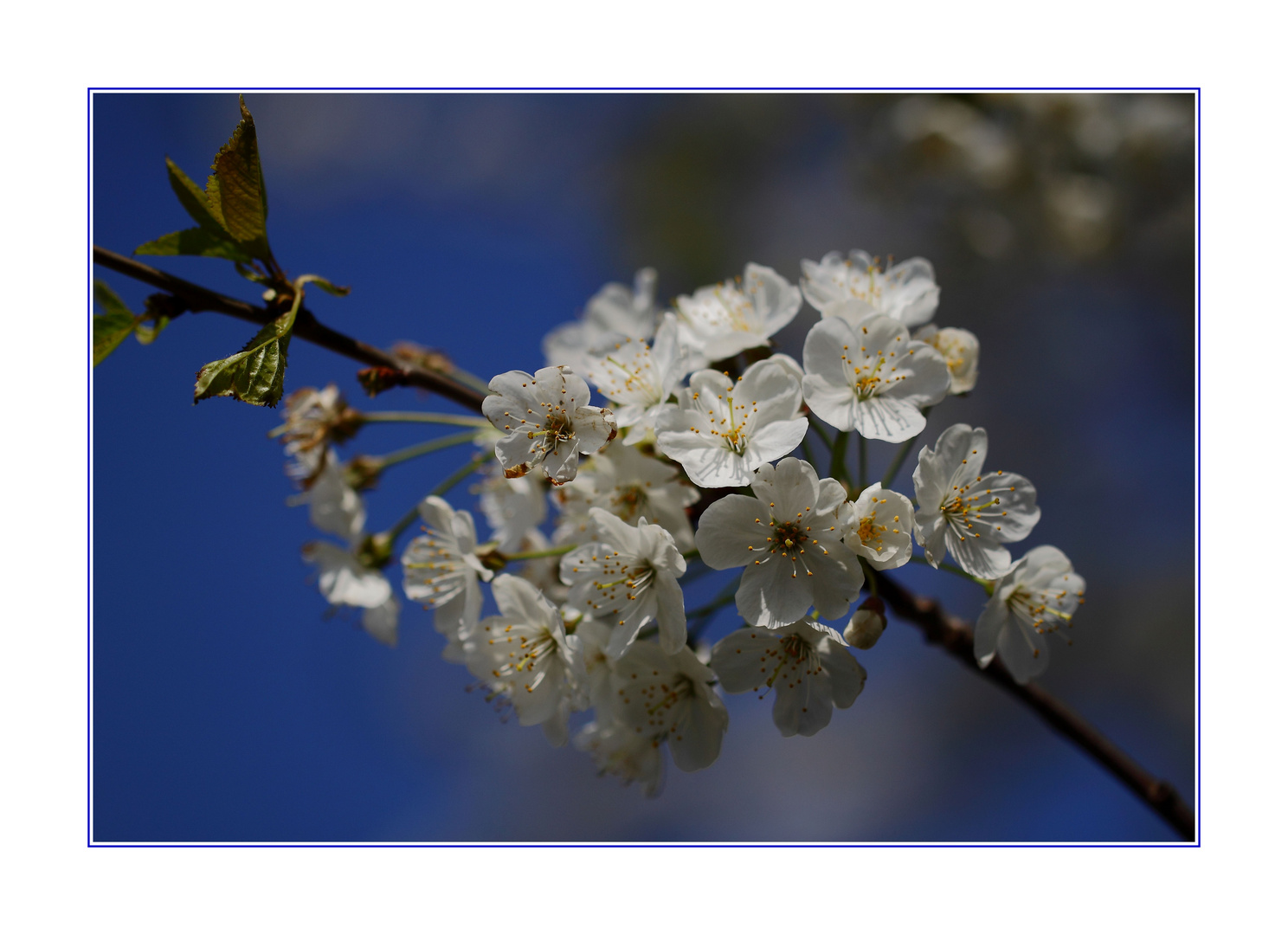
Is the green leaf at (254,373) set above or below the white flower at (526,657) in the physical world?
above

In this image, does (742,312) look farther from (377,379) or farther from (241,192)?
(241,192)

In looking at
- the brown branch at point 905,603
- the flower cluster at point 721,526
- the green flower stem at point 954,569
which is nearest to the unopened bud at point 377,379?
the brown branch at point 905,603

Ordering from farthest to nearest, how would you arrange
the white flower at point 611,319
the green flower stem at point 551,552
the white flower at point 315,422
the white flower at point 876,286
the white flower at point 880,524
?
1. the white flower at point 611,319
2. the white flower at point 315,422
3. the white flower at point 876,286
4. the green flower stem at point 551,552
5. the white flower at point 880,524

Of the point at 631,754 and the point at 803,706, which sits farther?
the point at 631,754

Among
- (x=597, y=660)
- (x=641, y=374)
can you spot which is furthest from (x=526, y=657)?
(x=641, y=374)

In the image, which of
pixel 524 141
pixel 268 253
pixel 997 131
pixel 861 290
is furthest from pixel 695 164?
pixel 268 253

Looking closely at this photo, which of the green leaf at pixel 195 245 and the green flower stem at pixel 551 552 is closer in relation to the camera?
the green leaf at pixel 195 245

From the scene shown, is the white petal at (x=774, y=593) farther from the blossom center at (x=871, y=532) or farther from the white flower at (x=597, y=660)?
the white flower at (x=597, y=660)
